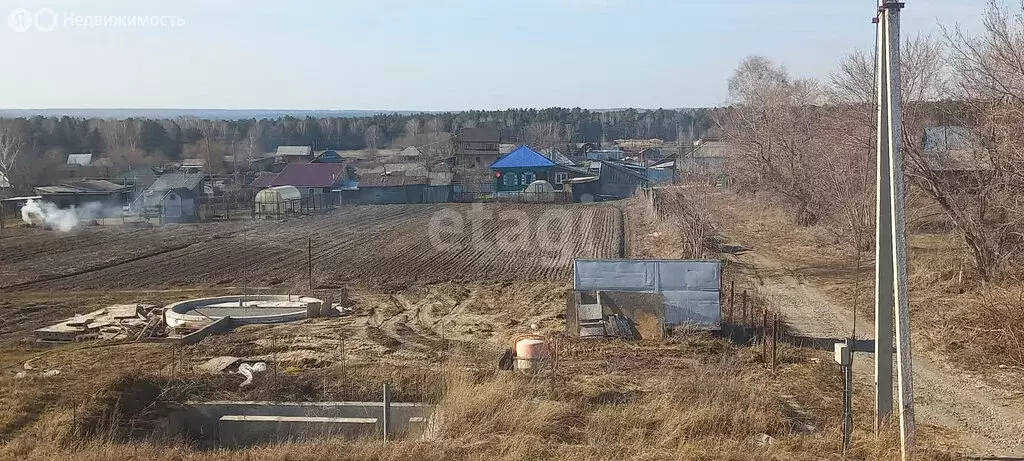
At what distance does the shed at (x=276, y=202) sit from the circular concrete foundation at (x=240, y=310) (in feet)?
71.6

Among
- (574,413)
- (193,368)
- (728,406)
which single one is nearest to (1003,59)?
(728,406)

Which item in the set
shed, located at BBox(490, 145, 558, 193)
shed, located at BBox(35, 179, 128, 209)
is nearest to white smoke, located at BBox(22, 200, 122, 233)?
shed, located at BBox(35, 179, 128, 209)

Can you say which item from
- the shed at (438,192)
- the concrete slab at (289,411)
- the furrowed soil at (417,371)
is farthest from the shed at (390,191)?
the concrete slab at (289,411)

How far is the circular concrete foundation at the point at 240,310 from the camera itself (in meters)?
15.8

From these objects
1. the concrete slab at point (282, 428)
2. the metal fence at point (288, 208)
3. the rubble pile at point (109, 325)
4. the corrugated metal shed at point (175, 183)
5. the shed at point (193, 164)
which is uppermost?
the shed at point (193, 164)

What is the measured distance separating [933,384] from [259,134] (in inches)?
3756

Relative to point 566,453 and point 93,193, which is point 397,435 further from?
point 93,193

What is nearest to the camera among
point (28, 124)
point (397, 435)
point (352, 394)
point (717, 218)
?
point (397, 435)

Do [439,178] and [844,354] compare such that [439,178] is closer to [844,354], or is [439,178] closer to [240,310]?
[240,310]

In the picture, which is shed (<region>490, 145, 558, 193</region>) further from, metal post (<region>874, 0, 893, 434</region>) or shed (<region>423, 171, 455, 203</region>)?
metal post (<region>874, 0, 893, 434</region>)

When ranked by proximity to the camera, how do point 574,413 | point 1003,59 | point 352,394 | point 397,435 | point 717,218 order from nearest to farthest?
point 574,413
point 397,435
point 352,394
point 1003,59
point 717,218

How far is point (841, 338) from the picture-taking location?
1362cm

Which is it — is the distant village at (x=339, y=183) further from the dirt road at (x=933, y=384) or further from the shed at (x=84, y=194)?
the dirt road at (x=933, y=384)

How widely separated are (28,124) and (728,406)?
7226 centimetres
